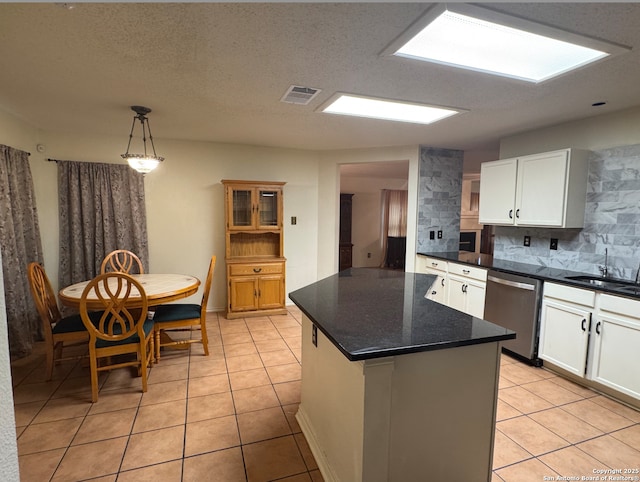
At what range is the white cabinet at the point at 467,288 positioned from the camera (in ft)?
11.6

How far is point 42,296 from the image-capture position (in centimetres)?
267

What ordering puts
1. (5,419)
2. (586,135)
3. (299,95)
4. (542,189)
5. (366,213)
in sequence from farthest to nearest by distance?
1. (366,213)
2. (542,189)
3. (586,135)
4. (299,95)
5. (5,419)

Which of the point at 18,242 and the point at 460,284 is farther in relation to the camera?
the point at 460,284

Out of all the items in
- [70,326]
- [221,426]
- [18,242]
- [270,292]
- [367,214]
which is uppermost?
[367,214]

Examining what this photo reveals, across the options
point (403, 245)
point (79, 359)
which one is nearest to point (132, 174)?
point (79, 359)

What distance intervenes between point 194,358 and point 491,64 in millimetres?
3359

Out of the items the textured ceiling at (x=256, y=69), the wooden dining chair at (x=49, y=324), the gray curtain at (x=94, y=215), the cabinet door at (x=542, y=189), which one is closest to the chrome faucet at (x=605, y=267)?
the cabinet door at (x=542, y=189)

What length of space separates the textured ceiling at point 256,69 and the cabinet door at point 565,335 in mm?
1675

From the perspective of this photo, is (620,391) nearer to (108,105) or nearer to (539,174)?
(539,174)

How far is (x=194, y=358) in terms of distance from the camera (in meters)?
3.20

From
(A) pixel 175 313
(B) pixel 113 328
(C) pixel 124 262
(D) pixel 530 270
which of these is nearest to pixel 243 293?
(A) pixel 175 313

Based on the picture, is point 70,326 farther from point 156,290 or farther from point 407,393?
point 407,393

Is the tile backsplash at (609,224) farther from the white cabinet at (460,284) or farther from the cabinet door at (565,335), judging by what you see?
the white cabinet at (460,284)

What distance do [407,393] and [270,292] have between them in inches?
123
